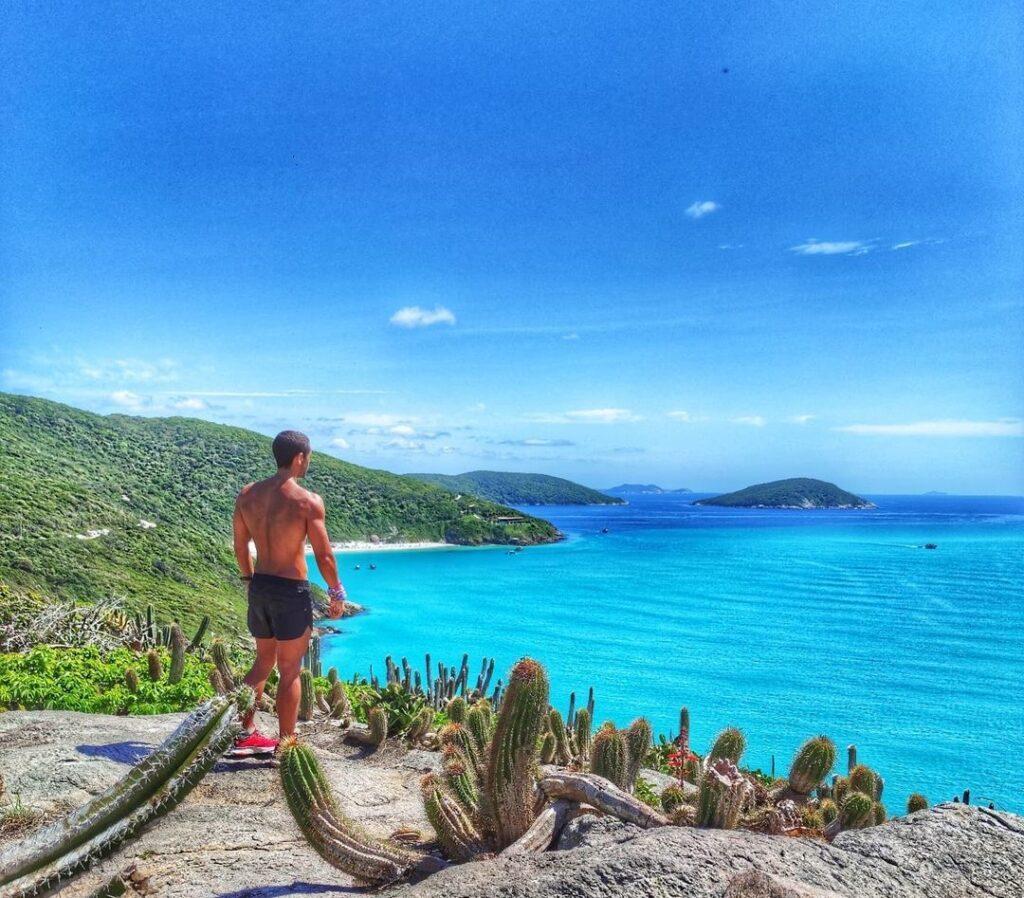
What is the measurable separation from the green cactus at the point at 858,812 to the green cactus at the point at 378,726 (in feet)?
13.7

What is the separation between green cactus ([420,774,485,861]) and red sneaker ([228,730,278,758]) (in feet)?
7.25

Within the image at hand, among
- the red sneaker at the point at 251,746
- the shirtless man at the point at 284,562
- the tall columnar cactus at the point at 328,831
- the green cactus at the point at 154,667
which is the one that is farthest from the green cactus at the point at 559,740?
the green cactus at the point at 154,667

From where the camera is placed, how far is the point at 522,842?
10.5ft

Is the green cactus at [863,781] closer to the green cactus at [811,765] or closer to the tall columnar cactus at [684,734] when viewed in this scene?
the green cactus at [811,765]

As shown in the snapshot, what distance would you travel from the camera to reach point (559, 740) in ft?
23.2

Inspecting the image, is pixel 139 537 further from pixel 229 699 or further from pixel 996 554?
pixel 996 554

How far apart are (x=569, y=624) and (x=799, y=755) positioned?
1513 inches

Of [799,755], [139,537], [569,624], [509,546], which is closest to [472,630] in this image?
[569,624]

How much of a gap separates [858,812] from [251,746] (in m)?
4.14

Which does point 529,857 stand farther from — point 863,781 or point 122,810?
point 863,781

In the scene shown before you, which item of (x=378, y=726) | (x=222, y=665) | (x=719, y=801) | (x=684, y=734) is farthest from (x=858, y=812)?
(x=222, y=665)

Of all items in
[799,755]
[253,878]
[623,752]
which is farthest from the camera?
[799,755]

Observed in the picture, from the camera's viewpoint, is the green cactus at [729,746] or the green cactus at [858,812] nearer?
the green cactus at [858,812]

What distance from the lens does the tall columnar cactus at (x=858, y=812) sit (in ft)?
13.6
